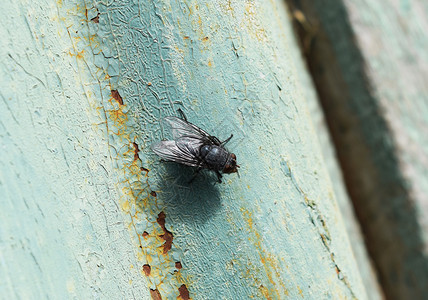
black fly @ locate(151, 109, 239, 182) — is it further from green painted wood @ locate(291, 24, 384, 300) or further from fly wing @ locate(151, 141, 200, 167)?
green painted wood @ locate(291, 24, 384, 300)

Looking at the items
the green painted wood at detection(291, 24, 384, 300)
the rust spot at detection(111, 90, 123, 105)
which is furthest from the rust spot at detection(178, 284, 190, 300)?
the green painted wood at detection(291, 24, 384, 300)

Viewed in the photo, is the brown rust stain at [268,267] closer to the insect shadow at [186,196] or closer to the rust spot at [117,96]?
the insect shadow at [186,196]

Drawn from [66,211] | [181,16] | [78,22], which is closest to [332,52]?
[181,16]

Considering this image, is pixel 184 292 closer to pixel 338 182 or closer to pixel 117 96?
pixel 117 96

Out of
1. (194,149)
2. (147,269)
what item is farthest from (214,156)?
(147,269)

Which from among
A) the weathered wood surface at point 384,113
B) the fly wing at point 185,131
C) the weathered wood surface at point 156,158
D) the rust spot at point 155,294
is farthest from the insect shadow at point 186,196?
the weathered wood surface at point 384,113

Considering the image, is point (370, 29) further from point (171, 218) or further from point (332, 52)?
point (171, 218)

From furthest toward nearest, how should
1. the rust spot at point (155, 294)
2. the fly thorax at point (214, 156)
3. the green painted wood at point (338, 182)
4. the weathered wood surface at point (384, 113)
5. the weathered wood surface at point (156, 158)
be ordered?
the green painted wood at point (338, 182)
the weathered wood surface at point (384, 113)
the fly thorax at point (214, 156)
the rust spot at point (155, 294)
the weathered wood surface at point (156, 158)
